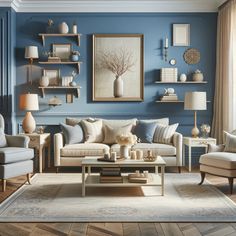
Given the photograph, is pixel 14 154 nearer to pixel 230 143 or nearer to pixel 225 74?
pixel 230 143

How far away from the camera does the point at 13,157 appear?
17.2 ft

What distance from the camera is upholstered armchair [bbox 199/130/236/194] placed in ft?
16.3

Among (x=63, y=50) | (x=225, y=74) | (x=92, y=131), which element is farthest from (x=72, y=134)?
(x=225, y=74)

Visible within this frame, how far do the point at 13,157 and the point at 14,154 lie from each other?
0.04m

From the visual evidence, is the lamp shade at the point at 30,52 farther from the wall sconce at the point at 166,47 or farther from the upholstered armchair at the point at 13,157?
the wall sconce at the point at 166,47

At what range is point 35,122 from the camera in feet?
24.1

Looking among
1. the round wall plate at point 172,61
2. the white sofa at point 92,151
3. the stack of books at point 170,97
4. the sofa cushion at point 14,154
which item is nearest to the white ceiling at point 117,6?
the round wall plate at point 172,61

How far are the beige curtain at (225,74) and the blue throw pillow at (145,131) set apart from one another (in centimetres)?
125

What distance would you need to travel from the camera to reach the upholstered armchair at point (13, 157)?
5125 mm

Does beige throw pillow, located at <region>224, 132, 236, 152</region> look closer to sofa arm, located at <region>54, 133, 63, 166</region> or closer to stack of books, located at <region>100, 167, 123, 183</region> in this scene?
stack of books, located at <region>100, 167, 123, 183</region>

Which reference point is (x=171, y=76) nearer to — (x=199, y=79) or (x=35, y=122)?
(x=199, y=79)

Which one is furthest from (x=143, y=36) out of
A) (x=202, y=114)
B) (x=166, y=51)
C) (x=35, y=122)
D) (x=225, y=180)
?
(x=225, y=180)

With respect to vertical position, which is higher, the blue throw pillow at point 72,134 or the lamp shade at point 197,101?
the lamp shade at point 197,101

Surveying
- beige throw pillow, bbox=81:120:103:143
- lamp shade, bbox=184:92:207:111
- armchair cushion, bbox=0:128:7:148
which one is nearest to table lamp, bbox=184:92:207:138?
lamp shade, bbox=184:92:207:111
